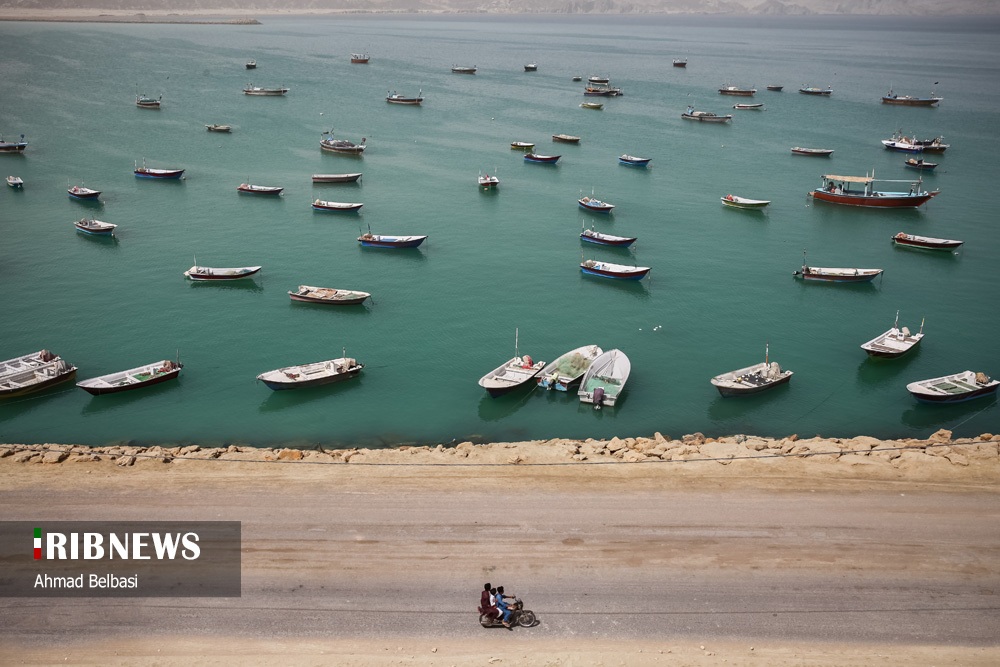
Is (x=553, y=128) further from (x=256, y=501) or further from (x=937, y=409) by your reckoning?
(x=256, y=501)

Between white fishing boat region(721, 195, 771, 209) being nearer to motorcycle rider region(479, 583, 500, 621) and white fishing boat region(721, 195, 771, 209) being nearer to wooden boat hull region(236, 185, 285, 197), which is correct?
wooden boat hull region(236, 185, 285, 197)

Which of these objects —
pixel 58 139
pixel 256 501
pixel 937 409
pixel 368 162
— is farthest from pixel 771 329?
pixel 58 139

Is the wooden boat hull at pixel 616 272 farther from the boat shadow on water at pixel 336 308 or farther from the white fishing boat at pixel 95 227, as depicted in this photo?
the white fishing boat at pixel 95 227

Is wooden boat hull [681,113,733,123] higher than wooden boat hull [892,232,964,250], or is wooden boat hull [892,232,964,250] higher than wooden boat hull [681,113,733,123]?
wooden boat hull [681,113,733,123]

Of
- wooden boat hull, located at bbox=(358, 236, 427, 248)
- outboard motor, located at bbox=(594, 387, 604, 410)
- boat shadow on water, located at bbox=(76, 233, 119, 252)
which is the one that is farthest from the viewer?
boat shadow on water, located at bbox=(76, 233, 119, 252)

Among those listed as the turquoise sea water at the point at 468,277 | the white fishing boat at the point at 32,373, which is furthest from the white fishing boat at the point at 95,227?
the white fishing boat at the point at 32,373

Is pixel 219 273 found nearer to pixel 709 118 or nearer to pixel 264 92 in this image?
pixel 709 118

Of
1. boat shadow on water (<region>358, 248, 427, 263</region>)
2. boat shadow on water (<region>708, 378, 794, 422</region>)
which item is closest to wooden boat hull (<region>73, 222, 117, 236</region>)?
boat shadow on water (<region>358, 248, 427, 263</region>)
